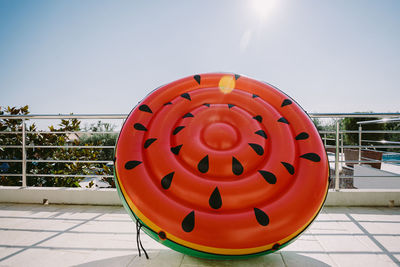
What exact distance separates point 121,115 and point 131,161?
122 centimetres

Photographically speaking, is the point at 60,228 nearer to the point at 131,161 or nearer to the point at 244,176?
the point at 131,161

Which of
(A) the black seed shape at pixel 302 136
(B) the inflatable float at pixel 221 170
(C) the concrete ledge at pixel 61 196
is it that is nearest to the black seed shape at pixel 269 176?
(B) the inflatable float at pixel 221 170

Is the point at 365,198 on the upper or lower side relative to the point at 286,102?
lower

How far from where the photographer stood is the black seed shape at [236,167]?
3.67ft

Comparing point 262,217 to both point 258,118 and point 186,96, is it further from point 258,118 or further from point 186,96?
point 186,96

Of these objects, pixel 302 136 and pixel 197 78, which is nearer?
pixel 302 136

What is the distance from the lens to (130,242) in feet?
4.95

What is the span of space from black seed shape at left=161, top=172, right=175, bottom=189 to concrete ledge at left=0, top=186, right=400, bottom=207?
4.36ft

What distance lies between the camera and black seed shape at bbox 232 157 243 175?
1120 mm

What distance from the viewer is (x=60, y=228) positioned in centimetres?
173

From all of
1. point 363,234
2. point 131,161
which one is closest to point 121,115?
point 131,161

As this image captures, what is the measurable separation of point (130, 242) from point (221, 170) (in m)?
0.91

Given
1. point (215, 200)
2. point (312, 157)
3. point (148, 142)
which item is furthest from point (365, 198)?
point (148, 142)

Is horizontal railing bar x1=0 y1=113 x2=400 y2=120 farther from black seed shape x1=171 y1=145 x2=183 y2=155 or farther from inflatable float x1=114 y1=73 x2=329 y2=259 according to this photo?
black seed shape x1=171 y1=145 x2=183 y2=155
